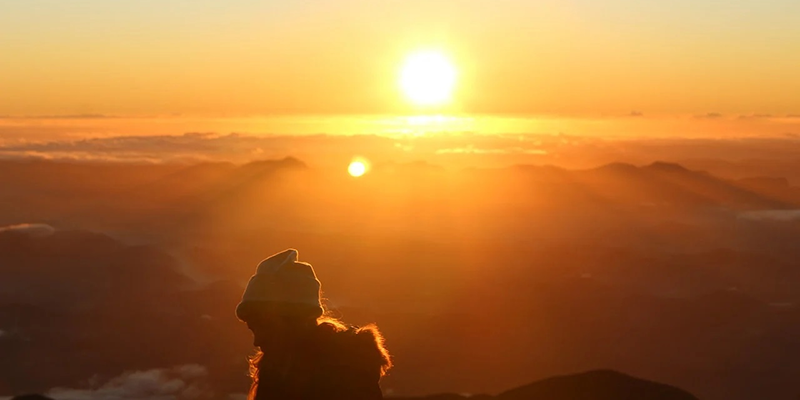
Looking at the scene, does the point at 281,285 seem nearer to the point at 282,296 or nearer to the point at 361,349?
the point at 282,296

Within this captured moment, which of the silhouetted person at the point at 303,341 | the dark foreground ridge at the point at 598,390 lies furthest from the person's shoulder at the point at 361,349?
the dark foreground ridge at the point at 598,390

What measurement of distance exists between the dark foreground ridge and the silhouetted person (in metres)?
4.84

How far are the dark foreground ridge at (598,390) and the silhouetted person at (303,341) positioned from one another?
4839 mm

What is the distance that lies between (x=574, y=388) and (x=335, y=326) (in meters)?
5.65

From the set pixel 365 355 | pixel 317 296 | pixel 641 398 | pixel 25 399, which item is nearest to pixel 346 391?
pixel 365 355

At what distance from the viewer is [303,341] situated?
5.91 meters

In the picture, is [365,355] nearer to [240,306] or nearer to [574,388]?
[240,306]

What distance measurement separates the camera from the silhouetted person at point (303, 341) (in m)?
5.78

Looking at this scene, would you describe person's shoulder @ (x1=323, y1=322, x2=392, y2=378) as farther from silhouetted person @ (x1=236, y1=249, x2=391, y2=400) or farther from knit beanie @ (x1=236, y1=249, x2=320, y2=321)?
knit beanie @ (x1=236, y1=249, x2=320, y2=321)

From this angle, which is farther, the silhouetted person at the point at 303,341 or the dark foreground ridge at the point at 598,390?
the dark foreground ridge at the point at 598,390

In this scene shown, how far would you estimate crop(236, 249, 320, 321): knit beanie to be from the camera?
577 centimetres

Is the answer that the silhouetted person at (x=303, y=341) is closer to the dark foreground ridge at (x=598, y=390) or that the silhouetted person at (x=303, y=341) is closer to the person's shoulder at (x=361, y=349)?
the person's shoulder at (x=361, y=349)

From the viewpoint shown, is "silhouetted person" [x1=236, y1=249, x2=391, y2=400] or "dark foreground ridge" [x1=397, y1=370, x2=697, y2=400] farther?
"dark foreground ridge" [x1=397, y1=370, x2=697, y2=400]

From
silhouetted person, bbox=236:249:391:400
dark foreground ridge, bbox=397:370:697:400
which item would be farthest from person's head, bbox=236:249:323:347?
dark foreground ridge, bbox=397:370:697:400
